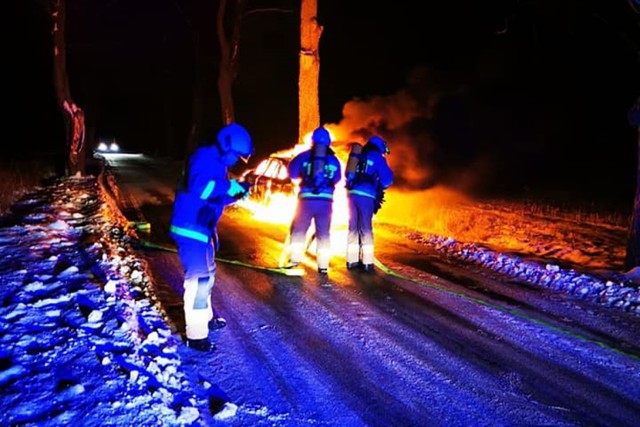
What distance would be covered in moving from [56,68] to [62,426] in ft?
61.7

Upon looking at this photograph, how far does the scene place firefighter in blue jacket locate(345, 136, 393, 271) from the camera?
7562 millimetres

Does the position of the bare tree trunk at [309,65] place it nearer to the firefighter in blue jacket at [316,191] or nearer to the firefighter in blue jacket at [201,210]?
the firefighter in blue jacket at [316,191]

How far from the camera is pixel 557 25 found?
426 inches

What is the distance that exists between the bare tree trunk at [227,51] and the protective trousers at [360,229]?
1681cm

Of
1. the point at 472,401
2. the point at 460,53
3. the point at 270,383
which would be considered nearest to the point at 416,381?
the point at 472,401

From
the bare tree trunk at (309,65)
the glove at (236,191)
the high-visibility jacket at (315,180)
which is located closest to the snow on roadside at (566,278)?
the high-visibility jacket at (315,180)

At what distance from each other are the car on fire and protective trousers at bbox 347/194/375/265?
5.07 m

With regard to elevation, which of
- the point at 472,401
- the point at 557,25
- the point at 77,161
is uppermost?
the point at 557,25

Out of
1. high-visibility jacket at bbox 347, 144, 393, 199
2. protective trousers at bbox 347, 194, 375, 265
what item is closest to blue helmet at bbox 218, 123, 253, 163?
high-visibility jacket at bbox 347, 144, 393, 199

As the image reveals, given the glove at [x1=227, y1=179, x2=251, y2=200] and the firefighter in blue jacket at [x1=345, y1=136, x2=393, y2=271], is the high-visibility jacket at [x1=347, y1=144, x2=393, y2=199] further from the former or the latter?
the glove at [x1=227, y1=179, x2=251, y2=200]

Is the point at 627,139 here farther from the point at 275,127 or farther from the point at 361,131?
the point at 275,127

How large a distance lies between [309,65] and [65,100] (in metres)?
10.7

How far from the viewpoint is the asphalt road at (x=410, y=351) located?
371 centimetres

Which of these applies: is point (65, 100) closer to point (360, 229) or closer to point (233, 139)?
point (360, 229)
